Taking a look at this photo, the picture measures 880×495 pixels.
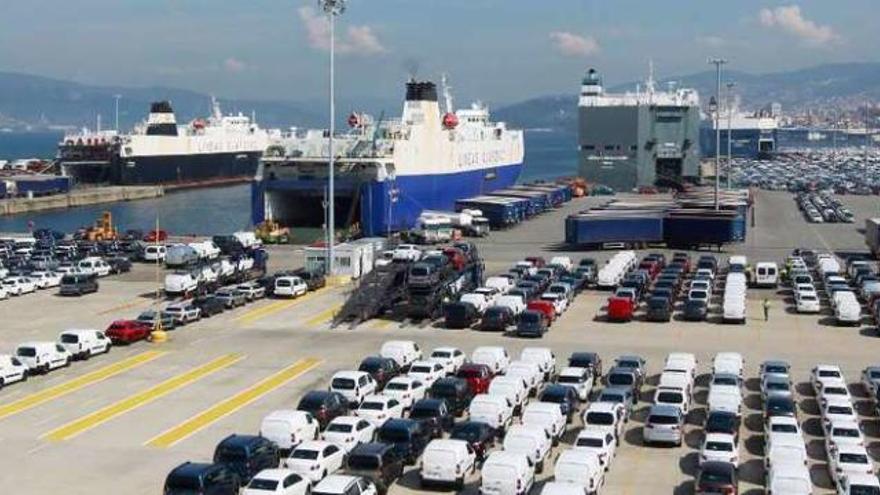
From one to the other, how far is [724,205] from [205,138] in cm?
8201

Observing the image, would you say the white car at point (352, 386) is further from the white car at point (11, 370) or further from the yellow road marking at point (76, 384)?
the white car at point (11, 370)

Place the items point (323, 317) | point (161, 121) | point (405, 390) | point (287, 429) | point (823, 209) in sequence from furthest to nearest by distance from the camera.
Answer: point (161, 121) → point (823, 209) → point (323, 317) → point (405, 390) → point (287, 429)

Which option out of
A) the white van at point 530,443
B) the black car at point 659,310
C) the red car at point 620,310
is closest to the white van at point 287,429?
the white van at point 530,443

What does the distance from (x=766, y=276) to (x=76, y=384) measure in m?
24.3

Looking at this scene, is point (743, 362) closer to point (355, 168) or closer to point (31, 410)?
point (31, 410)

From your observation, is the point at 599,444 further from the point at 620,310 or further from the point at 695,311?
the point at 695,311

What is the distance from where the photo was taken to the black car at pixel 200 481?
16.6 metres

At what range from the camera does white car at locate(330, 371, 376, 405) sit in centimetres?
2308

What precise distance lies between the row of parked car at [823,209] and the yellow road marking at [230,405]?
47958mm

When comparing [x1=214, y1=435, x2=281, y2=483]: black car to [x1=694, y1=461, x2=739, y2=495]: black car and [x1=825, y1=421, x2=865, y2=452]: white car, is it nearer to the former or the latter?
[x1=694, y1=461, x2=739, y2=495]: black car

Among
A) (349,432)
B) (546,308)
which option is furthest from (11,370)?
(546,308)

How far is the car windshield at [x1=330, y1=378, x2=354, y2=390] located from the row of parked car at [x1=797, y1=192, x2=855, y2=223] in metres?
51.0

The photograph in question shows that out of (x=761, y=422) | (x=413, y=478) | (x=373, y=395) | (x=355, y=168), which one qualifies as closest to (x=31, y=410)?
(x=373, y=395)

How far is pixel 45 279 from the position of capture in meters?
41.2
